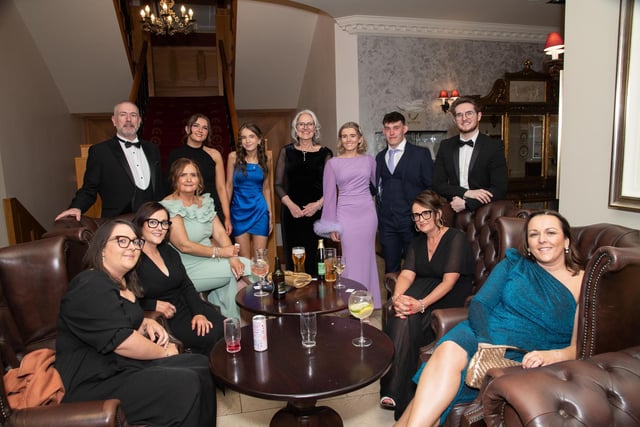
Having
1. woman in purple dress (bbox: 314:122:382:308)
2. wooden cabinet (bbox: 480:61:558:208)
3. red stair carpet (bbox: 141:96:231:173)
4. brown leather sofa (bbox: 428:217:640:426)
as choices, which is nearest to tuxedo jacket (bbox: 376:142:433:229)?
woman in purple dress (bbox: 314:122:382:308)

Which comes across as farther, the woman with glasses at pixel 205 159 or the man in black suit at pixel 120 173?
the woman with glasses at pixel 205 159

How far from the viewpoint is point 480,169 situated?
3154mm

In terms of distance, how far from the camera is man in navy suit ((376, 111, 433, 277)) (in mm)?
3482

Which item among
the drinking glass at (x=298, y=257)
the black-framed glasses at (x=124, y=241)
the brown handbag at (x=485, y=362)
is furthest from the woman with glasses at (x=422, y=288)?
the black-framed glasses at (x=124, y=241)

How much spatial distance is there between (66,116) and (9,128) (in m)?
2.14

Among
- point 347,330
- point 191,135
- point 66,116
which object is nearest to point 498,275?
point 347,330

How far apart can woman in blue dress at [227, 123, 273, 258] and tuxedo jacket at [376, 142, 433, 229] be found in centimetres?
108

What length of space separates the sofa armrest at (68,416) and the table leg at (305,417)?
0.85 metres

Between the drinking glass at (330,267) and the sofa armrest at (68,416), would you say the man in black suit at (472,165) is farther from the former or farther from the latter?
the sofa armrest at (68,416)

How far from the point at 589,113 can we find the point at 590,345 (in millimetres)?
1557

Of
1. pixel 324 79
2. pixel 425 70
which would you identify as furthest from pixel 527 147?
pixel 324 79

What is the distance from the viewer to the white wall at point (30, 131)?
17.1 feet

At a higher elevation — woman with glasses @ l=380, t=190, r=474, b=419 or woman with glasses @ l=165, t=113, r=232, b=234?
woman with glasses @ l=165, t=113, r=232, b=234

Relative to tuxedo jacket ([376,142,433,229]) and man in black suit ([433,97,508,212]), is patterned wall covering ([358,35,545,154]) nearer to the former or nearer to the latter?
tuxedo jacket ([376,142,433,229])
